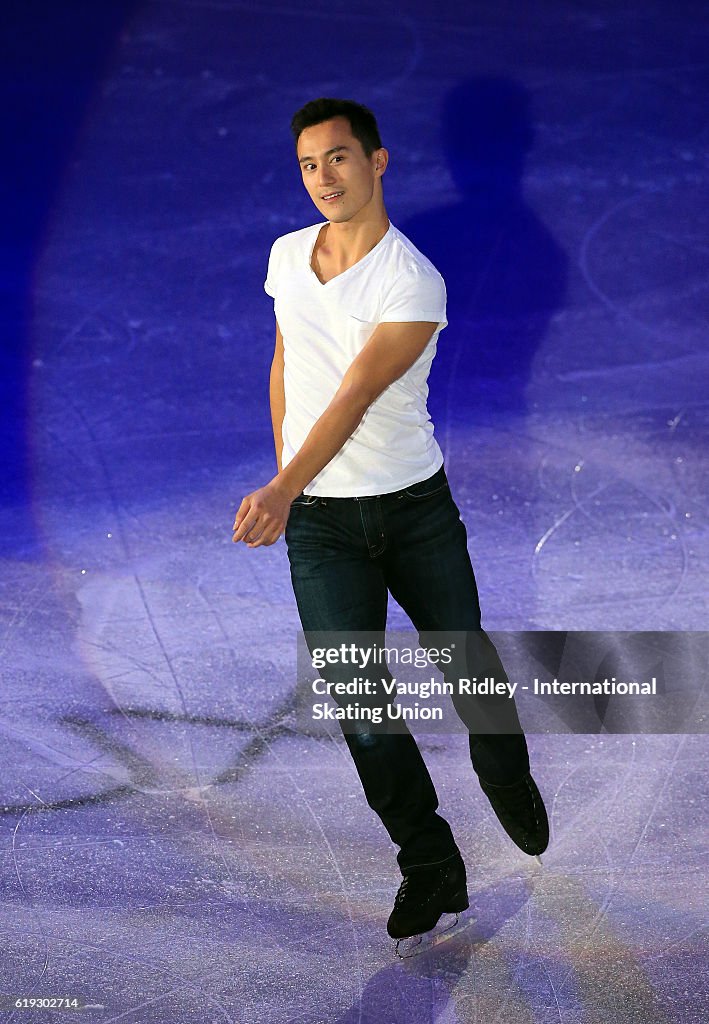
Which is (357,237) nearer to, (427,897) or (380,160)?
(380,160)

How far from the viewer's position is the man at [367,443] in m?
2.74

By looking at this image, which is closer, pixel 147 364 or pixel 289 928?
pixel 289 928

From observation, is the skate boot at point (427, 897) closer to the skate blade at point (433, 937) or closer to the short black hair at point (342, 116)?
the skate blade at point (433, 937)

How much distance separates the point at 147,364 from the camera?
5402mm

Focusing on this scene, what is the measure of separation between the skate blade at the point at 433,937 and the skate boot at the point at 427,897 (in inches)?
0.7

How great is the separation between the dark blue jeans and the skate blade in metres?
0.15

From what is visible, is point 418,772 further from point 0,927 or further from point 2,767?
point 2,767

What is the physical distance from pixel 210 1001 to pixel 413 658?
1570 millimetres

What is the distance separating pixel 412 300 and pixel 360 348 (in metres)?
0.14

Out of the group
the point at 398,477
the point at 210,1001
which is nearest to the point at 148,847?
the point at 210,1001

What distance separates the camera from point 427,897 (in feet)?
9.61

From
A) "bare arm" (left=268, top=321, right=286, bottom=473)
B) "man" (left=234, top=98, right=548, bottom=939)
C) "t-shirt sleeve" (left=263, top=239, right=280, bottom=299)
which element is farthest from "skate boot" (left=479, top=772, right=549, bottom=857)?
"t-shirt sleeve" (left=263, top=239, right=280, bottom=299)

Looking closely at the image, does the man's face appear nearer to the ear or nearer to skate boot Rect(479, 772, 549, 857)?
the ear

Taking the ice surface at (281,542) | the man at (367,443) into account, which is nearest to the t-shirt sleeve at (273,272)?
the man at (367,443)
